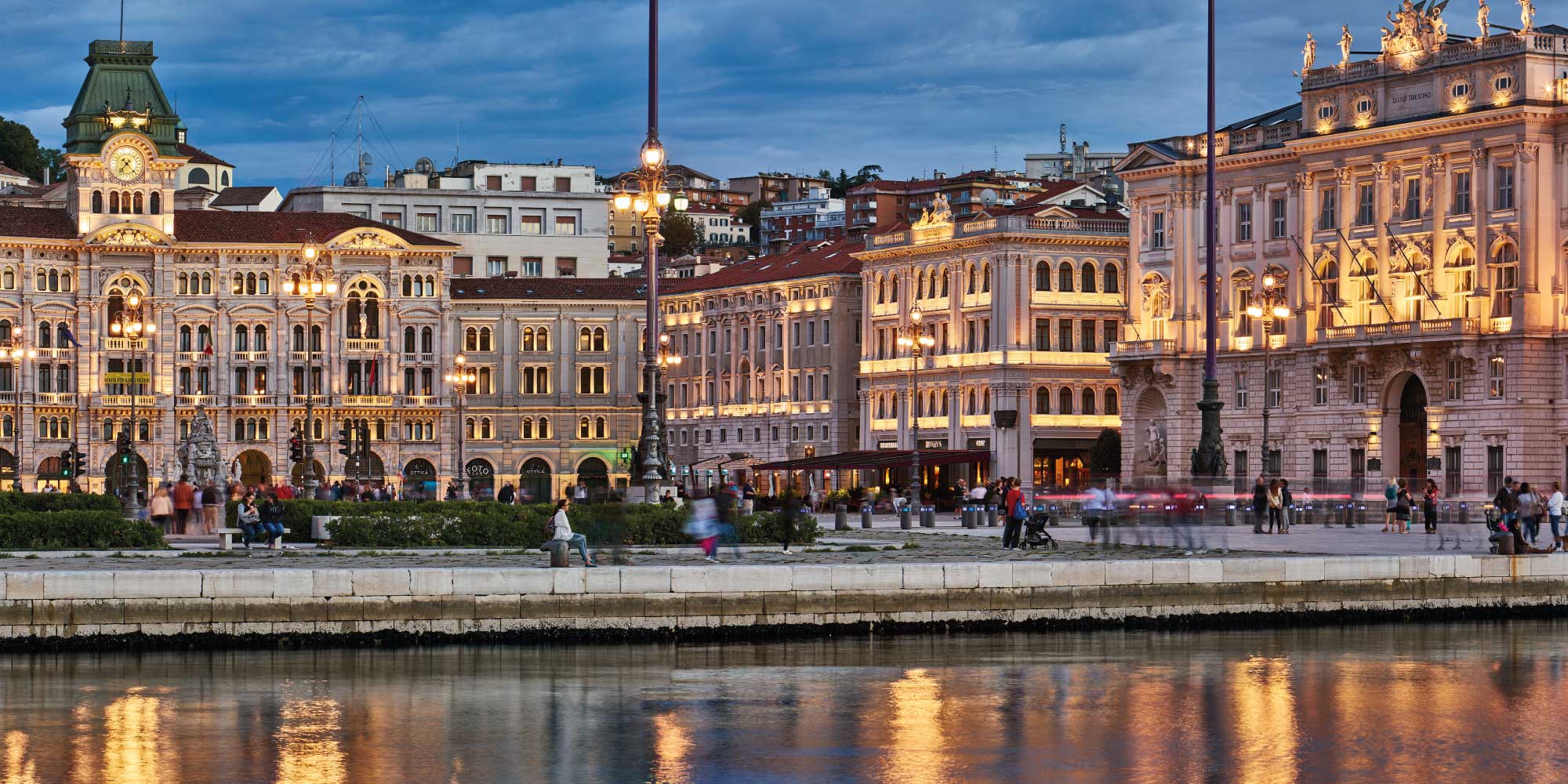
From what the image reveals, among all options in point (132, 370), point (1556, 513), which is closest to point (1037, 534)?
point (1556, 513)

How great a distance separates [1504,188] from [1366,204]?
6.25 m

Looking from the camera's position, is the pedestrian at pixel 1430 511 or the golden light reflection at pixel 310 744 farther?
the pedestrian at pixel 1430 511

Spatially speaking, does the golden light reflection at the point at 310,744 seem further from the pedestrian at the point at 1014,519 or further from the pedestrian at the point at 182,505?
the pedestrian at the point at 182,505

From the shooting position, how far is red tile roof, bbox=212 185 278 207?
15412 centimetres

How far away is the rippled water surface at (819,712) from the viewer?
931 inches

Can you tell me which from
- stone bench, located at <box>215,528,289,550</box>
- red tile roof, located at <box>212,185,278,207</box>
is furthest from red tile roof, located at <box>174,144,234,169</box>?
stone bench, located at <box>215,528,289,550</box>

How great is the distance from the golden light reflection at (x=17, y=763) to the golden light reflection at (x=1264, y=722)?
10554 millimetres

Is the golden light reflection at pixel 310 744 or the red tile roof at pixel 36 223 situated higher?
the red tile roof at pixel 36 223

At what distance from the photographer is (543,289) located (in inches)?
5315

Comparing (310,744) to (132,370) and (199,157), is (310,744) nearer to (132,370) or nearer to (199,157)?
(132,370)

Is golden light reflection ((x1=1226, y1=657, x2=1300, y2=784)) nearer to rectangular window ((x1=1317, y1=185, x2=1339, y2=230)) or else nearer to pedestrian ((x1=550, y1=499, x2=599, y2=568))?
pedestrian ((x1=550, y1=499, x2=599, y2=568))

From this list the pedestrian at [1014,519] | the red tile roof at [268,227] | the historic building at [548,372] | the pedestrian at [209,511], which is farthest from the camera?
the historic building at [548,372]

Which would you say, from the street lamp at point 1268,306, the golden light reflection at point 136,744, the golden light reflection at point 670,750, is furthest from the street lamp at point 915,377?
the golden light reflection at point 670,750

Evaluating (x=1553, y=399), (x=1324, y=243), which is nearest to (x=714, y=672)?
(x=1553, y=399)
